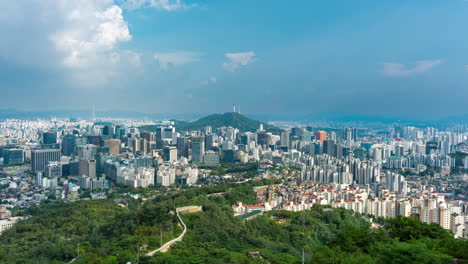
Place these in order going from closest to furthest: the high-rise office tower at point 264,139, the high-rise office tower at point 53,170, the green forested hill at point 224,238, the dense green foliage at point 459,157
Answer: the green forested hill at point 224,238 → the high-rise office tower at point 53,170 → the dense green foliage at point 459,157 → the high-rise office tower at point 264,139

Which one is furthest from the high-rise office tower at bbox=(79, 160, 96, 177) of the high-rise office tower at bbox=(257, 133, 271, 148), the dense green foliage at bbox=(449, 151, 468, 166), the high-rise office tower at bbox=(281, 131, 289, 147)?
the dense green foliage at bbox=(449, 151, 468, 166)

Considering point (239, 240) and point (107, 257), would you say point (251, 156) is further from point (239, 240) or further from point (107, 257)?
point (107, 257)

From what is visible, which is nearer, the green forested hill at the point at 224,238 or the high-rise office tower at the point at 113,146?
the green forested hill at the point at 224,238

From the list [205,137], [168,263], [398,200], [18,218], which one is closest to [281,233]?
[168,263]

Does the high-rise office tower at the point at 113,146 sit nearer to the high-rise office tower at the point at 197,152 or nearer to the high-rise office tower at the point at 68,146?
the high-rise office tower at the point at 68,146

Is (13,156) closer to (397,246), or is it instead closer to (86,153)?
(86,153)

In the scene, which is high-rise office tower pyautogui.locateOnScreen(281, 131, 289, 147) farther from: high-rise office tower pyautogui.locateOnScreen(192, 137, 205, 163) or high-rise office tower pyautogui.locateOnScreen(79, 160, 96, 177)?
high-rise office tower pyautogui.locateOnScreen(79, 160, 96, 177)

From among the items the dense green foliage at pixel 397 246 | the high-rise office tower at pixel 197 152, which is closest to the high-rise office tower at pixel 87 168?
the high-rise office tower at pixel 197 152
